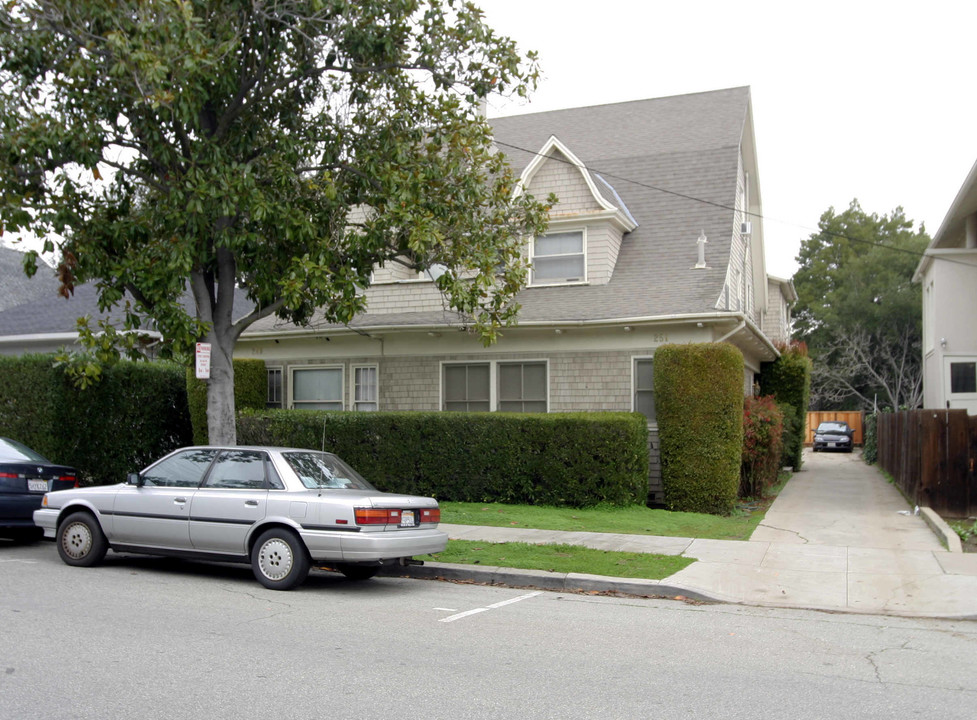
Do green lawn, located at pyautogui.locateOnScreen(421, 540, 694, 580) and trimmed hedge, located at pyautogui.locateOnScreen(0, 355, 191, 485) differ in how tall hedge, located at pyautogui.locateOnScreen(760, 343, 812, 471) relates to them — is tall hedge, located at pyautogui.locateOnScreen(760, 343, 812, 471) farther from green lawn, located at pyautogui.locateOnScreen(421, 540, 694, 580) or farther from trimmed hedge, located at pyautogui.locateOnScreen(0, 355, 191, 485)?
trimmed hedge, located at pyautogui.locateOnScreen(0, 355, 191, 485)

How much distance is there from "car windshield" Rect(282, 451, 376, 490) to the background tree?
1567 inches

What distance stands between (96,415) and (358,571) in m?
9.74

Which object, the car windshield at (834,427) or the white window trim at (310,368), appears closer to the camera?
the white window trim at (310,368)

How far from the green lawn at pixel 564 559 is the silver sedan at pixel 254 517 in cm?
115

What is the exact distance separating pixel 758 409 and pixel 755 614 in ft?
31.0

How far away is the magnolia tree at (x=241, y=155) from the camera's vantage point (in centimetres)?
1209

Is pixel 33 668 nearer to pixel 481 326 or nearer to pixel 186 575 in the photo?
pixel 186 575

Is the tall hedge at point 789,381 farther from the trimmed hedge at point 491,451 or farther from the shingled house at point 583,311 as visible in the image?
the trimmed hedge at point 491,451

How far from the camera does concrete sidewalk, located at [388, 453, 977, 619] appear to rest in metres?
9.33

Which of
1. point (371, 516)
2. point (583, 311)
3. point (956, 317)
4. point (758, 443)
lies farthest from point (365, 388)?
point (956, 317)

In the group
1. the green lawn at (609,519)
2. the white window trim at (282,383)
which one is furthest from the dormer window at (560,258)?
the white window trim at (282,383)

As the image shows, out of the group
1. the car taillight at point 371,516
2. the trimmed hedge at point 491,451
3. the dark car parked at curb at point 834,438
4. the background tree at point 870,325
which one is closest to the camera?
the car taillight at point 371,516

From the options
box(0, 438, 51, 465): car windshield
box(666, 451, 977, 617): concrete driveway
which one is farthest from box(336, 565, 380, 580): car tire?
box(0, 438, 51, 465): car windshield

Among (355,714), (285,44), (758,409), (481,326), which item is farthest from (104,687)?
(758,409)
